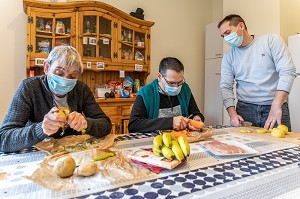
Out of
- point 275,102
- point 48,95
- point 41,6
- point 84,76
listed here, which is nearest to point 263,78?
point 275,102

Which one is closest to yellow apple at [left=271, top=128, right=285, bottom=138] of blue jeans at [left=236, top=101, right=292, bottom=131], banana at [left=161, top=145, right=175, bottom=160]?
blue jeans at [left=236, top=101, right=292, bottom=131]

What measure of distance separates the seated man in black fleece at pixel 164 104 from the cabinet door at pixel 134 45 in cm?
139

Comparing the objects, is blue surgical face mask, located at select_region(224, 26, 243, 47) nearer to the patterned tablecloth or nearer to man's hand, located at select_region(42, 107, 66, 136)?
the patterned tablecloth

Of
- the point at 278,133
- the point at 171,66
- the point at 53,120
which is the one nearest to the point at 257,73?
the point at 278,133

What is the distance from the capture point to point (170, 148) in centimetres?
82

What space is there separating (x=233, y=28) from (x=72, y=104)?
133 centimetres

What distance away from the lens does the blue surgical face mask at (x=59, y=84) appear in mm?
1127

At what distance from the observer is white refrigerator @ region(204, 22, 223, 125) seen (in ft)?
11.9

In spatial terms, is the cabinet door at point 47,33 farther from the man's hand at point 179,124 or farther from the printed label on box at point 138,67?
the man's hand at point 179,124

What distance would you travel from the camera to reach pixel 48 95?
1205mm

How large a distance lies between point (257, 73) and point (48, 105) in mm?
1473

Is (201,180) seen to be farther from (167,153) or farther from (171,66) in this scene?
(171,66)

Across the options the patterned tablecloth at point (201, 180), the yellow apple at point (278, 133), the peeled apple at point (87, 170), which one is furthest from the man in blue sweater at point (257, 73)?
the peeled apple at point (87, 170)

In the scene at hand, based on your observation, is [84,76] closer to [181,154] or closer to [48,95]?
[48,95]
